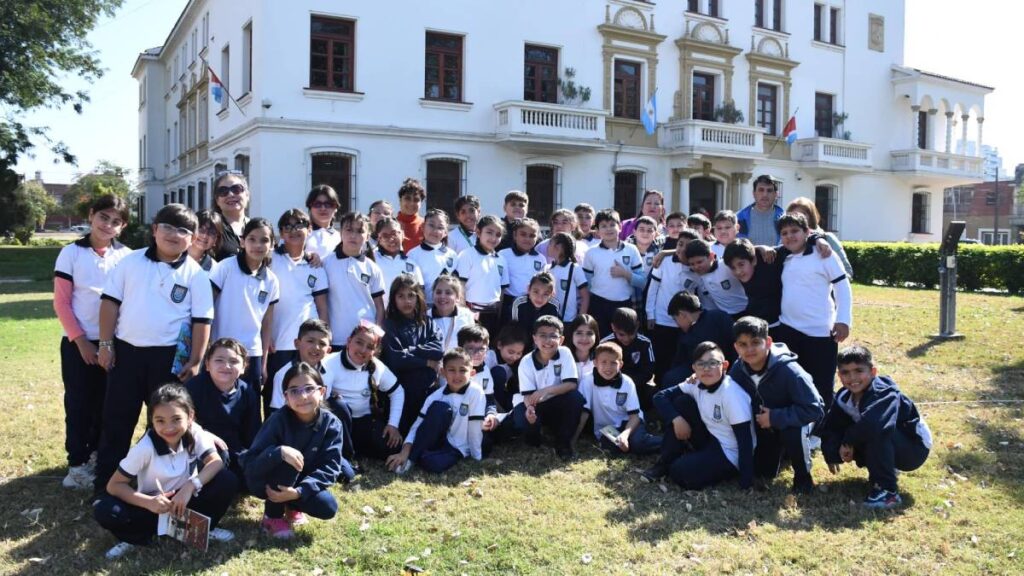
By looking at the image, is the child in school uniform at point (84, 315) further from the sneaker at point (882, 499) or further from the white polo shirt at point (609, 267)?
the sneaker at point (882, 499)

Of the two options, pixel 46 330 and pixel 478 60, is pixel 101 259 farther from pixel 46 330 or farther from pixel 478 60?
pixel 478 60

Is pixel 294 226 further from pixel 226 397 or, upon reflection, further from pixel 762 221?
pixel 762 221

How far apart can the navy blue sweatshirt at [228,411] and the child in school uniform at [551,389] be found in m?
1.91

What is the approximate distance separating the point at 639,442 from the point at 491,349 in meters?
1.53

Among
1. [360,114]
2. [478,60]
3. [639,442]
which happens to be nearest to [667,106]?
[478,60]

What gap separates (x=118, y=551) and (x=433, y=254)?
3320 millimetres

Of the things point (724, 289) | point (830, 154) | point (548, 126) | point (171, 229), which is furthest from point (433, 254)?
point (830, 154)

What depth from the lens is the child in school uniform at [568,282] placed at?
22.1ft

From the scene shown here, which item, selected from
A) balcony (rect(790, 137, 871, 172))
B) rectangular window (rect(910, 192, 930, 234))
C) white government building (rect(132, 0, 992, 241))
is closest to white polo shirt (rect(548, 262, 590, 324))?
white government building (rect(132, 0, 992, 241))

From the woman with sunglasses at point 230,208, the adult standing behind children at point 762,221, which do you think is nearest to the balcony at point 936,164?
the adult standing behind children at point 762,221

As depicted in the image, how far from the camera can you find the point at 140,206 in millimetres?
41438

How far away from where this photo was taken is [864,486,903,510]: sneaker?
4621mm

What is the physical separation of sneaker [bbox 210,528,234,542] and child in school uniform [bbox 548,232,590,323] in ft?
11.1

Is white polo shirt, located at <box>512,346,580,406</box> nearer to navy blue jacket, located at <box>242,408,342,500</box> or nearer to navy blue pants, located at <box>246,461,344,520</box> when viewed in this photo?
navy blue jacket, located at <box>242,408,342,500</box>
